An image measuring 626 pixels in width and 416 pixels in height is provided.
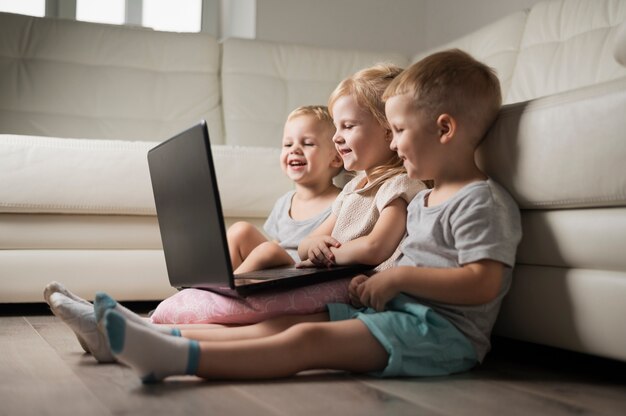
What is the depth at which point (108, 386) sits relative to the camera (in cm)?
107

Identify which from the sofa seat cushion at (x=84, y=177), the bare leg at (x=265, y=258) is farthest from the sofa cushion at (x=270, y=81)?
the bare leg at (x=265, y=258)

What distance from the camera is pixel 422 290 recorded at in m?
1.19

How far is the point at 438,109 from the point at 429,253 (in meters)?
0.24

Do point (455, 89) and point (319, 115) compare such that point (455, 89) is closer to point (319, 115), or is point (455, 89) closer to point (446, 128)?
point (446, 128)

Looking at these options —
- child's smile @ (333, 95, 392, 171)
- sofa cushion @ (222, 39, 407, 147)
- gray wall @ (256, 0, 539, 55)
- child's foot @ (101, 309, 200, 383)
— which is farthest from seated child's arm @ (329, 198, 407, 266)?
gray wall @ (256, 0, 539, 55)

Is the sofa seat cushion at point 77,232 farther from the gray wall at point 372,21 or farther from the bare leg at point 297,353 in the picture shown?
the gray wall at point 372,21

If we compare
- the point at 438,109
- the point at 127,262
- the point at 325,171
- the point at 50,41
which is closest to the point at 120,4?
the point at 50,41

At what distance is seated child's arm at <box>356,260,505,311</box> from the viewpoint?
3.84ft

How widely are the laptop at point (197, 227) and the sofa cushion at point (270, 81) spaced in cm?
150

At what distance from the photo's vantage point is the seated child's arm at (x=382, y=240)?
1.37 m

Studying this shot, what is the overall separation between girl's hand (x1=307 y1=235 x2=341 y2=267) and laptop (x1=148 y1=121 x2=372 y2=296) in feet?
0.15

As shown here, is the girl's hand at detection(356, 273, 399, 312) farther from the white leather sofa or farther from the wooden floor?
the white leather sofa

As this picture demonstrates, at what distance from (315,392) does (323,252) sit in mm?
443

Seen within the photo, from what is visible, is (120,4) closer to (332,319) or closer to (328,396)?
(332,319)
